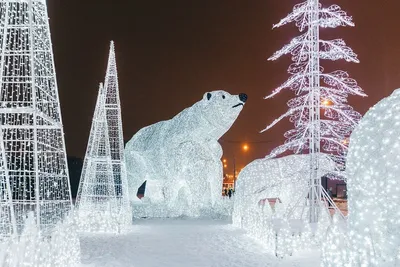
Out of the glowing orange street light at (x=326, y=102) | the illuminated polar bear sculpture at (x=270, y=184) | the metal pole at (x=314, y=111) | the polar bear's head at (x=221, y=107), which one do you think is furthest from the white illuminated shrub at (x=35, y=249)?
the polar bear's head at (x=221, y=107)

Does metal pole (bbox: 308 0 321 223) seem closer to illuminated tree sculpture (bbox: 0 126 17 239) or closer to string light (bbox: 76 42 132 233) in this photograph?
string light (bbox: 76 42 132 233)

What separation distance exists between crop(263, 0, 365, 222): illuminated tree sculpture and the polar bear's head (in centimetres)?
546

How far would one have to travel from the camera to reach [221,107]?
1688cm

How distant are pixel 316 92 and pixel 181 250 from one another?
15.6 feet

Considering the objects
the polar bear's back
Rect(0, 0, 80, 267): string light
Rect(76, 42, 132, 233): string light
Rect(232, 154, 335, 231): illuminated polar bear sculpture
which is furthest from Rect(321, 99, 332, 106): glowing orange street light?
the polar bear's back

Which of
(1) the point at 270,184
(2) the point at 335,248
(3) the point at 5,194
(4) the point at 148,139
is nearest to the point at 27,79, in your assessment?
(3) the point at 5,194

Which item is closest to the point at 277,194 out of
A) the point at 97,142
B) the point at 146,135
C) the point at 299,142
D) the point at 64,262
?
the point at 299,142

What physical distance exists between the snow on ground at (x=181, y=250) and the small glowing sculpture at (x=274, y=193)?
45 centimetres

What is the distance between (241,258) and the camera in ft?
28.3

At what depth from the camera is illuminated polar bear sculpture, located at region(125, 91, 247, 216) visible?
1677 cm

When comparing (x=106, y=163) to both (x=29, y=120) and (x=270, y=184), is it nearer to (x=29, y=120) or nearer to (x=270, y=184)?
(x=270, y=184)

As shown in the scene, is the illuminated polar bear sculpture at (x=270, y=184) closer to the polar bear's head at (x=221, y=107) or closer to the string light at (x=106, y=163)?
the polar bear's head at (x=221, y=107)

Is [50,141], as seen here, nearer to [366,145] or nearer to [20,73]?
[20,73]

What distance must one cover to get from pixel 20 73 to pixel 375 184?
5.68 m
